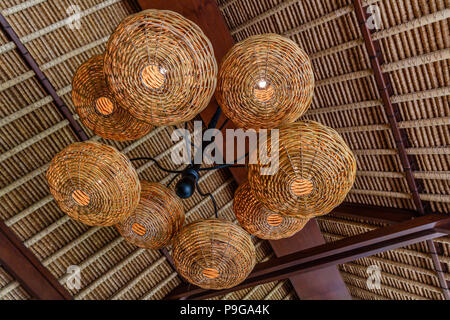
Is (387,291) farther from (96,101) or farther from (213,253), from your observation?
(96,101)

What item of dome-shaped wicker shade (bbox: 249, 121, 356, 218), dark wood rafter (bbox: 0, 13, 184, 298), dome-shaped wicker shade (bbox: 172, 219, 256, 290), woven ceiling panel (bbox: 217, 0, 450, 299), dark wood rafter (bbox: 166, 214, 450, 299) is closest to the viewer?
dome-shaped wicker shade (bbox: 249, 121, 356, 218)

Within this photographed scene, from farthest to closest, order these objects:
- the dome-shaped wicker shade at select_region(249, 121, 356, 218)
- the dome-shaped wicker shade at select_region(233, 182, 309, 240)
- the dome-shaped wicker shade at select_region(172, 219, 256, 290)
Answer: the dome-shaped wicker shade at select_region(233, 182, 309, 240) → the dome-shaped wicker shade at select_region(172, 219, 256, 290) → the dome-shaped wicker shade at select_region(249, 121, 356, 218)

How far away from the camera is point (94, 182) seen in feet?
3.85

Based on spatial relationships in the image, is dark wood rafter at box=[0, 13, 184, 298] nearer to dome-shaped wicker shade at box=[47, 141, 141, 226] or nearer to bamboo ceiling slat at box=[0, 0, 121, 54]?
bamboo ceiling slat at box=[0, 0, 121, 54]

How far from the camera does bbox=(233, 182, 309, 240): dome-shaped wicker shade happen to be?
5.32 feet

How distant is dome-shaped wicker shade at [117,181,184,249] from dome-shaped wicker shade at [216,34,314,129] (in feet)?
1.80

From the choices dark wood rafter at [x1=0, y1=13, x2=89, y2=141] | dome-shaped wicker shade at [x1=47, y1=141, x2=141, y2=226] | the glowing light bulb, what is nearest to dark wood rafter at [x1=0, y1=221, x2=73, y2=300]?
dark wood rafter at [x1=0, y1=13, x2=89, y2=141]

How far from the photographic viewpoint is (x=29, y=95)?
2.32 meters

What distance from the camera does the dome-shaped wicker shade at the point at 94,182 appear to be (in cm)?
118

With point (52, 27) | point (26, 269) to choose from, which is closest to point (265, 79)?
point (52, 27)

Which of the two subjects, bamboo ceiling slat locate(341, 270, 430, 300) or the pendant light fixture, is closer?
the pendant light fixture

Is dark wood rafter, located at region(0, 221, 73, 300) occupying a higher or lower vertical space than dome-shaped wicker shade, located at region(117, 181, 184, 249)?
higher
